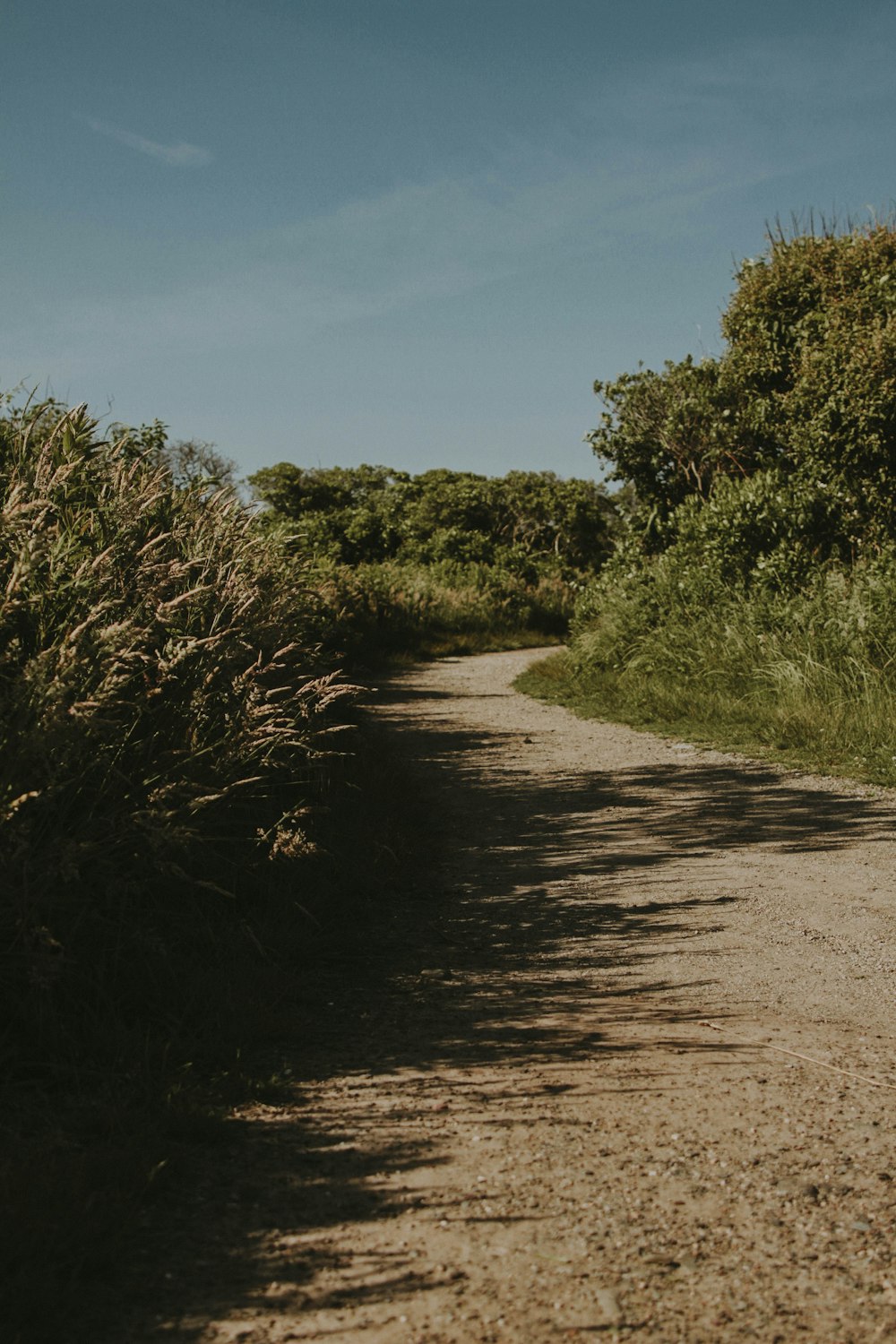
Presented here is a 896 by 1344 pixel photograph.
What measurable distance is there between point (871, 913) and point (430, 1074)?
2.80 meters

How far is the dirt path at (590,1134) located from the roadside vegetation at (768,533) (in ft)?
15.3

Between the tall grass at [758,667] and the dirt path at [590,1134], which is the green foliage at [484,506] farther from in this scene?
the dirt path at [590,1134]

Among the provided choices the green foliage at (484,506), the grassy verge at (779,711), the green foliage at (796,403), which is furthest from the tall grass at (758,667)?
the green foliage at (484,506)

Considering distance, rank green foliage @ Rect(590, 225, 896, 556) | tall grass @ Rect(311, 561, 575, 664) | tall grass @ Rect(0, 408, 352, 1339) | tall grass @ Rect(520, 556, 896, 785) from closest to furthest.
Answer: tall grass @ Rect(0, 408, 352, 1339) < tall grass @ Rect(520, 556, 896, 785) < green foliage @ Rect(590, 225, 896, 556) < tall grass @ Rect(311, 561, 575, 664)

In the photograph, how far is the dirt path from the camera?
2.25m

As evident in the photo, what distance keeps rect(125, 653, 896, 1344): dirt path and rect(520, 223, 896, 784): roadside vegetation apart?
4.66 meters

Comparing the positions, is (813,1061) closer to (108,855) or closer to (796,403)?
(108,855)

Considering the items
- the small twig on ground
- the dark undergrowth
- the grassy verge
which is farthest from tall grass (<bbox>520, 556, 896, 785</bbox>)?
the dark undergrowth

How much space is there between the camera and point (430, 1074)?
334 cm

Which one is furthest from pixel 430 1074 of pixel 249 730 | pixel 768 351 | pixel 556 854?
pixel 768 351

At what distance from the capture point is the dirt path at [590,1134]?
7.38ft

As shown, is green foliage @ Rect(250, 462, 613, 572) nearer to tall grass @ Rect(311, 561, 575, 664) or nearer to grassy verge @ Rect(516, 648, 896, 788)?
tall grass @ Rect(311, 561, 575, 664)

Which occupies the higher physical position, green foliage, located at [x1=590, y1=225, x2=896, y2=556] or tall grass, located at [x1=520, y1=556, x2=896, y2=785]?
green foliage, located at [x1=590, y1=225, x2=896, y2=556]

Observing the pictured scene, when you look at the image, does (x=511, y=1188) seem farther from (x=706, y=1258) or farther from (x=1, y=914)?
(x=1, y=914)
